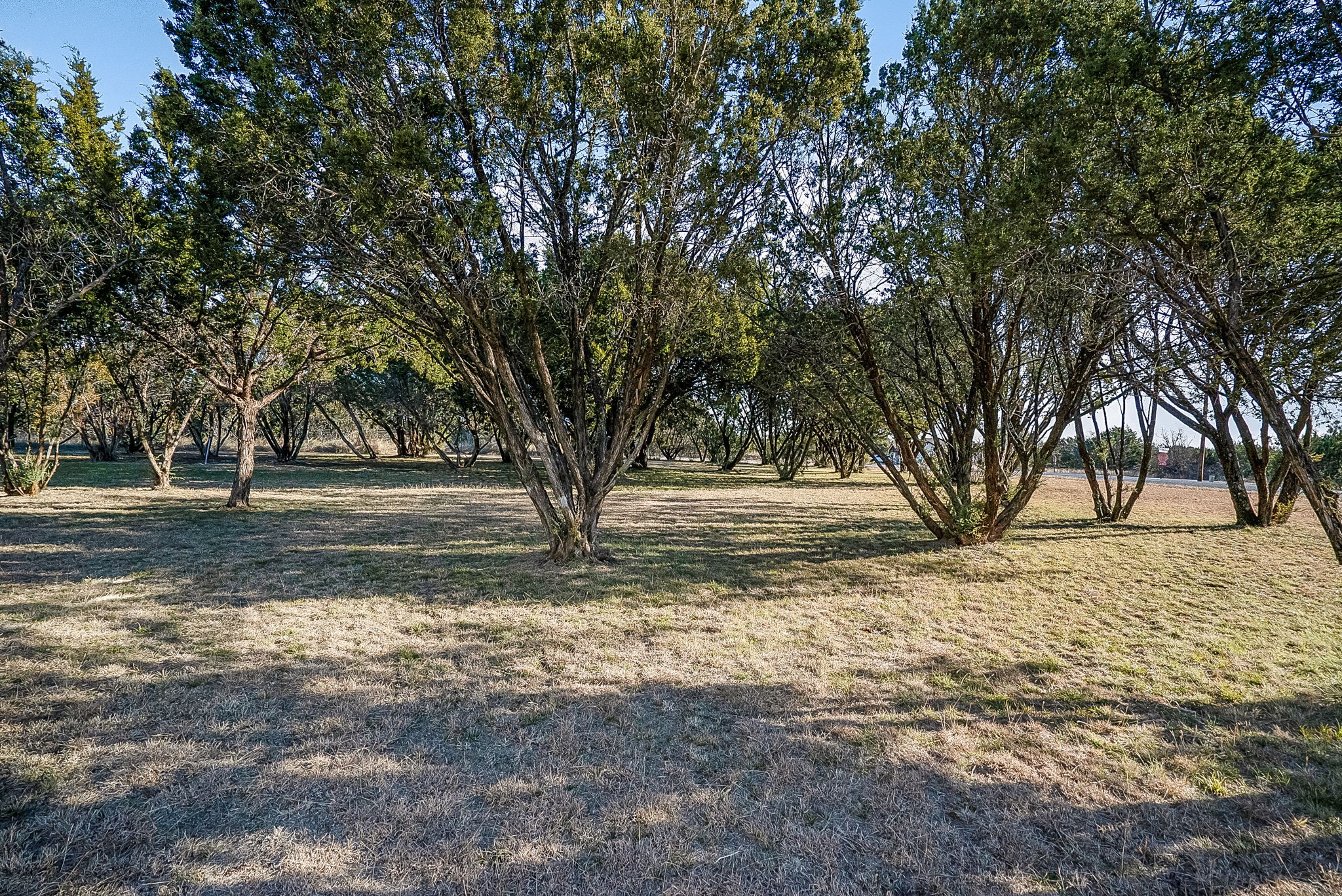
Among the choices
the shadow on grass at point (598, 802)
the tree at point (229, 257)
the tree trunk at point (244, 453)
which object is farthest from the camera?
the tree trunk at point (244, 453)

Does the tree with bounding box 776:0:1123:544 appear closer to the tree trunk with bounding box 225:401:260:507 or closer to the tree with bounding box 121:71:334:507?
the tree with bounding box 121:71:334:507

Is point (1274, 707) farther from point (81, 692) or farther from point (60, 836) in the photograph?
point (81, 692)

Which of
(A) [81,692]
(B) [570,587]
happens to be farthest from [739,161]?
(A) [81,692]

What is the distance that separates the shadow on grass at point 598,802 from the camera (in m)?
2.39

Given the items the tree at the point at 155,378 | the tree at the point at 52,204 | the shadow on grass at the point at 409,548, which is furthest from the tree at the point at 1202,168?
the tree at the point at 155,378

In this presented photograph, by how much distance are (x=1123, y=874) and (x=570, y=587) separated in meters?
5.78

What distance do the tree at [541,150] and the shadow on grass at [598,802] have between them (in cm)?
478

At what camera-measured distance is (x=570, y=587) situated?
23.5 feet

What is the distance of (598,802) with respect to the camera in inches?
113

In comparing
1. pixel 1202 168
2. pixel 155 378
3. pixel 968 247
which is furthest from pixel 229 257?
pixel 155 378

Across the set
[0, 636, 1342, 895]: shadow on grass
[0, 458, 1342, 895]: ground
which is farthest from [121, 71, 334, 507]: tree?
[0, 636, 1342, 895]: shadow on grass

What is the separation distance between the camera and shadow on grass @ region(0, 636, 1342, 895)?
239 centimetres

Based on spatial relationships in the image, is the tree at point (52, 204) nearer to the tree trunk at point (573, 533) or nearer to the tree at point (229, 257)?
the tree at point (229, 257)

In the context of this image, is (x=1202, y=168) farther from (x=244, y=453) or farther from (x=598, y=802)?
(x=244, y=453)
